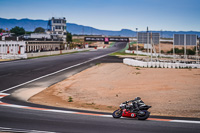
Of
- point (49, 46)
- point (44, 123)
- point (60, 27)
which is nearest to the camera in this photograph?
point (44, 123)

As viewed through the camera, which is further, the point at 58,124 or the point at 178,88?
the point at 178,88

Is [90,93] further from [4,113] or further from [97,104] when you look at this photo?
[4,113]

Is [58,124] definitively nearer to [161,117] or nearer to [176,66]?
[161,117]

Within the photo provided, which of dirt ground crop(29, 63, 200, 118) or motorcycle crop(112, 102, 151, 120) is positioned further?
dirt ground crop(29, 63, 200, 118)

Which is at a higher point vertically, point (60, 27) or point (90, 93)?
point (60, 27)

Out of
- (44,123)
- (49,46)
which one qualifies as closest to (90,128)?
(44,123)

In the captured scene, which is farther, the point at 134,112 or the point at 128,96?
the point at 128,96

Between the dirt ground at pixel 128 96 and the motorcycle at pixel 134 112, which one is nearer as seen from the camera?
the motorcycle at pixel 134 112

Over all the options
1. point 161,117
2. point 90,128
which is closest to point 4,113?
point 90,128

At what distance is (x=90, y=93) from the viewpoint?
20484 mm

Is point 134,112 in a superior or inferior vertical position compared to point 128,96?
superior

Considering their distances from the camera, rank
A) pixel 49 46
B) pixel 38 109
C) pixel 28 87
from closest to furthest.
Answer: pixel 38 109, pixel 28 87, pixel 49 46

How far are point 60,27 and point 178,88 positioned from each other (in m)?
130

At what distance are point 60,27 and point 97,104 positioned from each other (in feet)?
438
